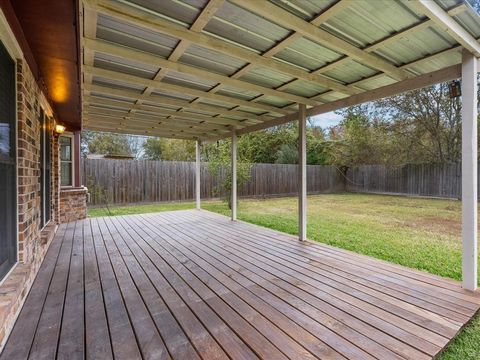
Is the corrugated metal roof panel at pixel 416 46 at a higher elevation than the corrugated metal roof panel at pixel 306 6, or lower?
lower

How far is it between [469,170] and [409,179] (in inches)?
419

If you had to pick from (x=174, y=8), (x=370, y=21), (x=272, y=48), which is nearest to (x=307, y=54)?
(x=272, y=48)

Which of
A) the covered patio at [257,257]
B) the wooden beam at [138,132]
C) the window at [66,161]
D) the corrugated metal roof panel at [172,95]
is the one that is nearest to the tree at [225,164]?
the wooden beam at [138,132]

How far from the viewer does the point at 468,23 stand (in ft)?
6.86

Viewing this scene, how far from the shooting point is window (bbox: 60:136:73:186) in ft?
20.1

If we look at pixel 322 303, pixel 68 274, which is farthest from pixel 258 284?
pixel 68 274

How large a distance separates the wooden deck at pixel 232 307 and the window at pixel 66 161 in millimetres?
3076

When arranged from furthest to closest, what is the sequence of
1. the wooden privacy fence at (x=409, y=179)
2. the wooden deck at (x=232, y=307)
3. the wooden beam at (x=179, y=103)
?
1. the wooden privacy fence at (x=409, y=179)
2. the wooden beam at (x=179, y=103)
3. the wooden deck at (x=232, y=307)

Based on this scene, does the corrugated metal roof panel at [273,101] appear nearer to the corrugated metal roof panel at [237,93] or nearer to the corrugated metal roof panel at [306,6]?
the corrugated metal roof panel at [237,93]

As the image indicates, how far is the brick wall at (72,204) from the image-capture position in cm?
561

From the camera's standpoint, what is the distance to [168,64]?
8.83 feet

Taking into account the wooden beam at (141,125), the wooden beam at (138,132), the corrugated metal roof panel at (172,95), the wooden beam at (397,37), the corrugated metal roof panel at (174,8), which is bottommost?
the wooden beam at (138,132)

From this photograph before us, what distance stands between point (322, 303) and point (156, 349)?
1.35 metres

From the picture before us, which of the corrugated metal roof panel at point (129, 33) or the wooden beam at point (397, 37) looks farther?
the corrugated metal roof panel at point (129, 33)
